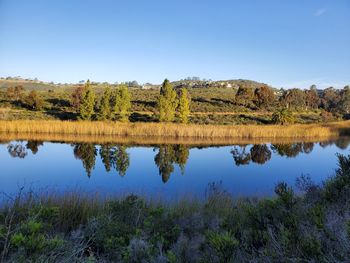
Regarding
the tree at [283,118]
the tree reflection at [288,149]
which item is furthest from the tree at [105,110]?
the tree at [283,118]

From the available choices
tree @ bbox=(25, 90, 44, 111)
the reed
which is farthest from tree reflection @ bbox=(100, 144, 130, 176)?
tree @ bbox=(25, 90, 44, 111)

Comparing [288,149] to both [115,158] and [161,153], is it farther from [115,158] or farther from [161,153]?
[115,158]

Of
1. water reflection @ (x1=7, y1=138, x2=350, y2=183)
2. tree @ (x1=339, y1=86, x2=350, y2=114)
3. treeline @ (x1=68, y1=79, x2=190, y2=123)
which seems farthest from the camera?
tree @ (x1=339, y1=86, x2=350, y2=114)

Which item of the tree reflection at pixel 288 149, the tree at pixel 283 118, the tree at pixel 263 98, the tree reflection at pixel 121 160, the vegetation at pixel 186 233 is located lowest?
the tree reflection at pixel 288 149

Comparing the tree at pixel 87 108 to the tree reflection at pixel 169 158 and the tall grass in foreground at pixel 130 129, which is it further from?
the tree reflection at pixel 169 158

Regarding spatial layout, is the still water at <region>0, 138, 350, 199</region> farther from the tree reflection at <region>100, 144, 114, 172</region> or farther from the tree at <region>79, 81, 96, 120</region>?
the tree at <region>79, 81, 96, 120</region>

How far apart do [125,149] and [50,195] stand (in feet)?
43.7

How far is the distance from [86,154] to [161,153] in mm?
3845

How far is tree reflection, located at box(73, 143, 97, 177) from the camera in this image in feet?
53.2

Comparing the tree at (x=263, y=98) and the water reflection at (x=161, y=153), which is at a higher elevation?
the tree at (x=263, y=98)

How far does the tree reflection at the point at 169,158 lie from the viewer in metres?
15.8

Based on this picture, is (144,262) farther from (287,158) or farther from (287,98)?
(287,98)

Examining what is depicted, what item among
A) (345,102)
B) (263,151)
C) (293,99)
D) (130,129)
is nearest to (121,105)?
(130,129)

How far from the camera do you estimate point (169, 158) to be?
18.7 metres
